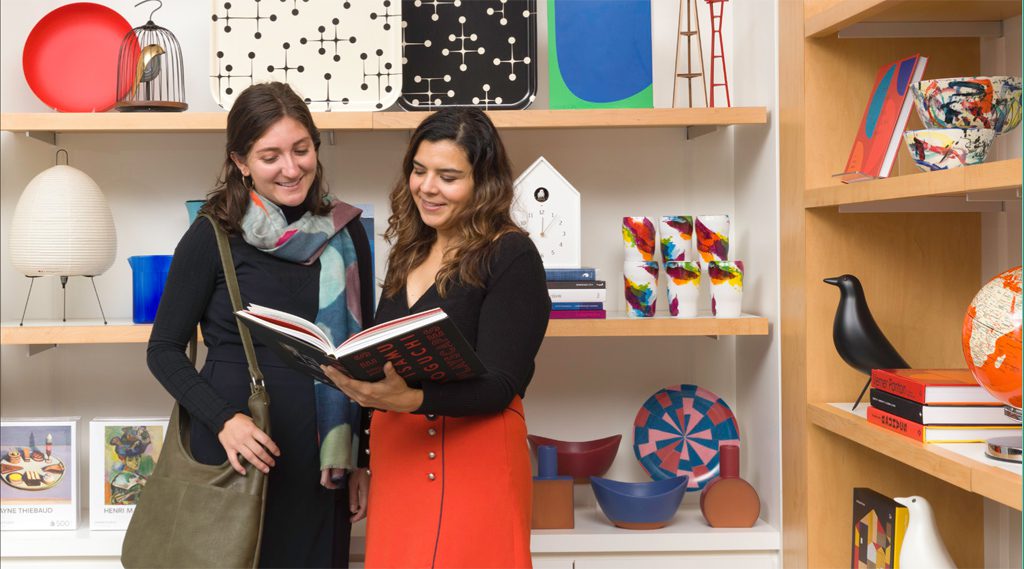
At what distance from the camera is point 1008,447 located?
1.40m

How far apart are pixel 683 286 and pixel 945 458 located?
2.84 ft

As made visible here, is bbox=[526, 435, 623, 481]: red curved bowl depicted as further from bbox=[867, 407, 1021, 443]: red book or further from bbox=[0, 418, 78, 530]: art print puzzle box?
bbox=[0, 418, 78, 530]: art print puzzle box

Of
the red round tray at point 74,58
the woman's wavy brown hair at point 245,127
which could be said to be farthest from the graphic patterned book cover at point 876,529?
the red round tray at point 74,58

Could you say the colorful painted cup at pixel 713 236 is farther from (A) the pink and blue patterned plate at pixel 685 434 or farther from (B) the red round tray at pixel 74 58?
(B) the red round tray at pixel 74 58

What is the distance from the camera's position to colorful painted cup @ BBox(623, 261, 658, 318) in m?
2.23

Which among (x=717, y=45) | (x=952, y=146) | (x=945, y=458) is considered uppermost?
(x=717, y=45)

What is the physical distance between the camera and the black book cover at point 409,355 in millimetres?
1237

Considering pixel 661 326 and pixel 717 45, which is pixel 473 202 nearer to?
pixel 661 326

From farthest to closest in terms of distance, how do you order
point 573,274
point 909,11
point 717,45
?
point 717,45
point 573,274
point 909,11

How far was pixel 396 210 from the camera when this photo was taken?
1.59 meters

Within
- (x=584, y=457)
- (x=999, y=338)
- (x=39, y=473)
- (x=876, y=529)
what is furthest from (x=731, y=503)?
(x=39, y=473)

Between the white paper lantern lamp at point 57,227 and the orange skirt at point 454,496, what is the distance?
1122 mm

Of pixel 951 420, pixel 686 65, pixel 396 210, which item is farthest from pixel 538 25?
pixel 951 420

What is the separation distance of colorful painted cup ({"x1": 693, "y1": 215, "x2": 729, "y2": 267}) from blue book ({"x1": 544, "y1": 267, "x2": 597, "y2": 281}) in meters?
0.29
